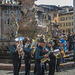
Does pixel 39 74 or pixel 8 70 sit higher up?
pixel 39 74

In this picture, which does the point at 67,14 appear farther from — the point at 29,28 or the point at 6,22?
the point at 29,28

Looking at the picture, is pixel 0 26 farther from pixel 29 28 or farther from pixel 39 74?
pixel 39 74

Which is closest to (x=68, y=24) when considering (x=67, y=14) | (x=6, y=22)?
(x=67, y=14)

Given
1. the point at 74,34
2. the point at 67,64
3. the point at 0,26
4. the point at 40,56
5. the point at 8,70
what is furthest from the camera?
the point at 0,26

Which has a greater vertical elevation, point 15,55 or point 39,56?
point 39,56

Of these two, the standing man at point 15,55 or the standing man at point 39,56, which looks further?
the standing man at point 15,55

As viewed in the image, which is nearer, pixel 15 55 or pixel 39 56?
pixel 39 56

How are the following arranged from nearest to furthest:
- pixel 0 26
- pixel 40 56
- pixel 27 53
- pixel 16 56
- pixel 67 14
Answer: pixel 40 56 < pixel 16 56 < pixel 27 53 < pixel 0 26 < pixel 67 14

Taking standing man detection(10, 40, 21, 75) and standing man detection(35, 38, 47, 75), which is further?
standing man detection(10, 40, 21, 75)

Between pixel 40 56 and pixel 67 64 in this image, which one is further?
pixel 67 64

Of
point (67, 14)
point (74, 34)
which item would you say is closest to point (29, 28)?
point (74, 34)

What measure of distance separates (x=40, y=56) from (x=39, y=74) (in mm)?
678

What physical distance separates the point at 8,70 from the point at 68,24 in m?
64.1

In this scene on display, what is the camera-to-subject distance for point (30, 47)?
815cm
